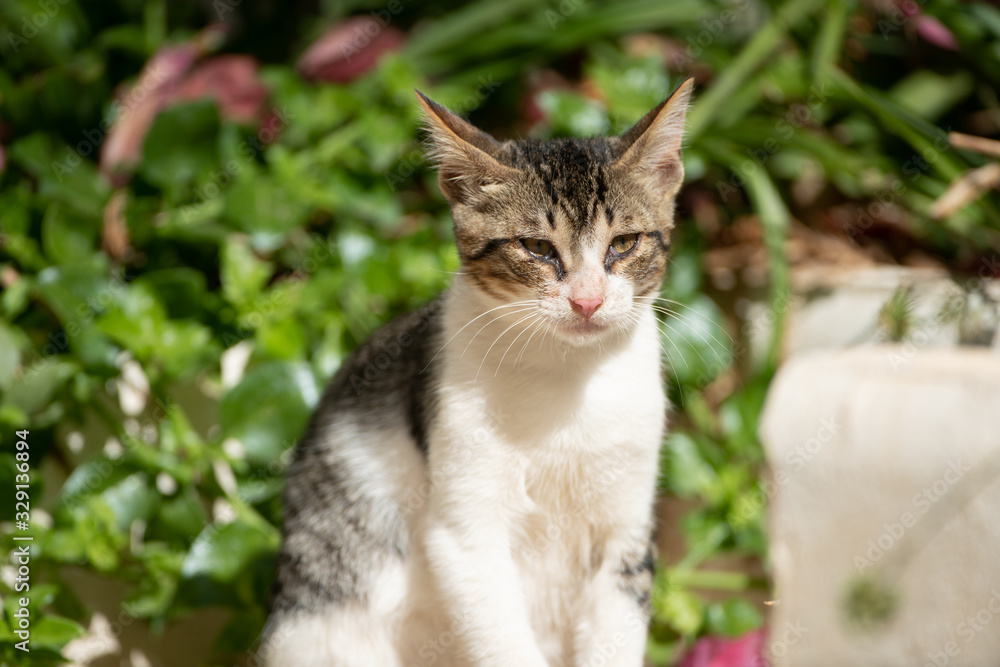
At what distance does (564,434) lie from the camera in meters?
1.28

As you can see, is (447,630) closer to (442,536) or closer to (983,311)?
(442,536)

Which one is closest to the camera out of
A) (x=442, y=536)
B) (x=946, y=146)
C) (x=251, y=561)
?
(x=442, y=536)

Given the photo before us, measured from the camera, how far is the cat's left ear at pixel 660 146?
1.27 meters

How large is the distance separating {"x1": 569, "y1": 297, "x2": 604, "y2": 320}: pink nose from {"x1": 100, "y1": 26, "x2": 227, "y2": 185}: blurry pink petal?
144cm

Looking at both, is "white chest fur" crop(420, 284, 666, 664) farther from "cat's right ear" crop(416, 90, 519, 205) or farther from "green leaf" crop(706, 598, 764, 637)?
"green leaf" crop(706, 598, 764, 637)

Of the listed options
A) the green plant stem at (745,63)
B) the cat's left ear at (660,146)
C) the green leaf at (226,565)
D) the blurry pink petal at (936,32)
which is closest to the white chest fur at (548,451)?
the cat's left ear at (660,146)

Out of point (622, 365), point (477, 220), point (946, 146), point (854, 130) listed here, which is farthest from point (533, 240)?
point (854, 130)

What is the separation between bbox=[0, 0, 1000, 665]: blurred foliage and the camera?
1.73 m

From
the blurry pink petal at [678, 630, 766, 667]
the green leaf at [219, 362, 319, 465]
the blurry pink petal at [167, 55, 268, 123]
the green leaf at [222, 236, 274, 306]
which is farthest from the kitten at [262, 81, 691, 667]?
the blurry pink petal at [167, 55, 268, 123]

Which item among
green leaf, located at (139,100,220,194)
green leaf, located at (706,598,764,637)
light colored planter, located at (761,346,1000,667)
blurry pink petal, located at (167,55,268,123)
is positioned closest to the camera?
light colored planter, located at (761,346,1000,667)

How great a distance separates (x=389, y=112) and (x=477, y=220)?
102cm

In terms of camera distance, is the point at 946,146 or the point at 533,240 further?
the point at 946,146

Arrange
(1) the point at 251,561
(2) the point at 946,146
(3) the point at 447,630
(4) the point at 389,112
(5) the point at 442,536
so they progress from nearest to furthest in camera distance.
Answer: (5) the point at 442,536 → (3) the point at 447,630 → (1) the point at 251,561 → (2) the point at 946,146 → (4) the point at 389,112

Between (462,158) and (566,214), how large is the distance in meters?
0.21
